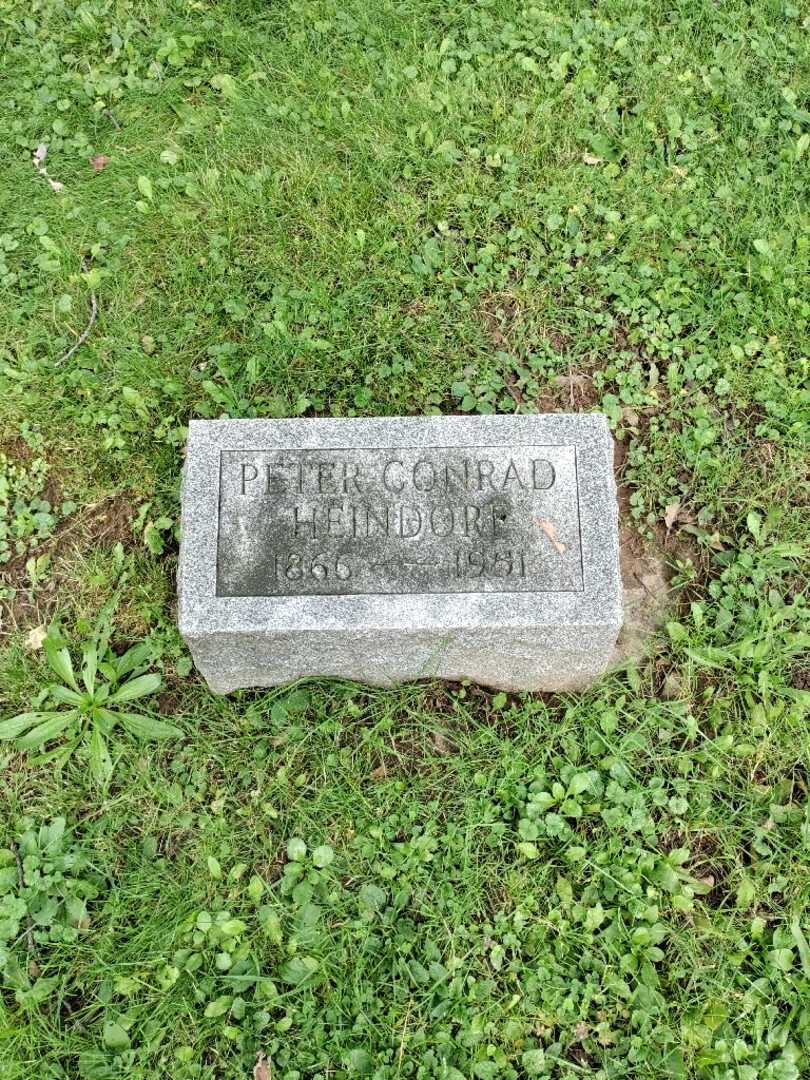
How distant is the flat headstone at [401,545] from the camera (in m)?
2.56

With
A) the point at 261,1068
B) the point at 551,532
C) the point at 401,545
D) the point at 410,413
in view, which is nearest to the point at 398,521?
the point at 401,545

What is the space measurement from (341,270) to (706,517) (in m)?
1.70

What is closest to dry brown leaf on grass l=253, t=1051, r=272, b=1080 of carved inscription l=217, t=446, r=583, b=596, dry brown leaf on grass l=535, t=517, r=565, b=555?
carved inscription l=217, t=446, r=583, b=596

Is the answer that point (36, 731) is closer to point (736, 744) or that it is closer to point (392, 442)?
point (392, 442)

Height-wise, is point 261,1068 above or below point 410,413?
below

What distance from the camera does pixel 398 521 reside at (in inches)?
105

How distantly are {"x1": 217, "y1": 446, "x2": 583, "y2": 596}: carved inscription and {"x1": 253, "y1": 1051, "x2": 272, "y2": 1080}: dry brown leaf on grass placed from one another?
1.25 metres

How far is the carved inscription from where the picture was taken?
8.52 ft

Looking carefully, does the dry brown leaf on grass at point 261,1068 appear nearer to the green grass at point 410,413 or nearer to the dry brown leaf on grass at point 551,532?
the green grass at point 410,413

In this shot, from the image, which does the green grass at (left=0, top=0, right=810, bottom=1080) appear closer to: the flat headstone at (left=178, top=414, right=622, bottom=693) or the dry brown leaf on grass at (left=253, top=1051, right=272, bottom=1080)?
the dry brown leaf on grass at (left=253, top=1051, right=272, bottom=1080)

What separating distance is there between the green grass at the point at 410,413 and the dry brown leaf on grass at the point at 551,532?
594 mm

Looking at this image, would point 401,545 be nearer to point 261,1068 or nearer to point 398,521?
point 398,521

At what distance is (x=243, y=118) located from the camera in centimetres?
399

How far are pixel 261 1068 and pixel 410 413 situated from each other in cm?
216
